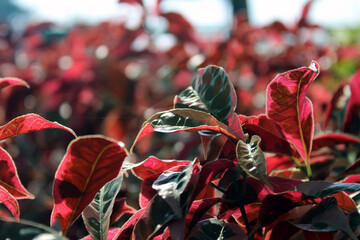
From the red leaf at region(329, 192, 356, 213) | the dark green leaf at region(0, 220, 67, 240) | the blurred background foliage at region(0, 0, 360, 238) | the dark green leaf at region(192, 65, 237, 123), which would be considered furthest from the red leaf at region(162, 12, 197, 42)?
the dark green leaf at region(0, 220, 67, 240)

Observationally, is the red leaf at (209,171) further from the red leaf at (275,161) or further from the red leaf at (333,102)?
the red leaf at (333,102)

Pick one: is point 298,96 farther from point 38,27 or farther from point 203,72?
point 38,27

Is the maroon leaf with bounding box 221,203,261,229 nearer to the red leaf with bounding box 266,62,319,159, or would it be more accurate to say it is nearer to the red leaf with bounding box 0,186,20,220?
the red leaf with bounding box 266,62,319,159

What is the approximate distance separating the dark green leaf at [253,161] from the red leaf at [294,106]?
0.14 metres

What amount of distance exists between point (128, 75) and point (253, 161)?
1.85m

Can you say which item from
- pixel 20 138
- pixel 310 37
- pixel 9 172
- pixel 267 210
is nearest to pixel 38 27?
pixel 20 138

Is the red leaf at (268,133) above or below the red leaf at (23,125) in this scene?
below

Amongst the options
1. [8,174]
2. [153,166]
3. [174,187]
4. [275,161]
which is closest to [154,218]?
[174,187]

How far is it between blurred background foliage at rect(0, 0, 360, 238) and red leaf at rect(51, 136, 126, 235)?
3.50ft

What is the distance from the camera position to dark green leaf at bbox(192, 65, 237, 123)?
610 millimetres

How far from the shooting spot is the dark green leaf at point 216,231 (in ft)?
1.74

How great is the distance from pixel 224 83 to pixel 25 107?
5.79 ft

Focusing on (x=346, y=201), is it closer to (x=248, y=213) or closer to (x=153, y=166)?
(x=248, y=213)

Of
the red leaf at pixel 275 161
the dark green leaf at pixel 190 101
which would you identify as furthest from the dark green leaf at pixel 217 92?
the red leaf at pixel 275 161
